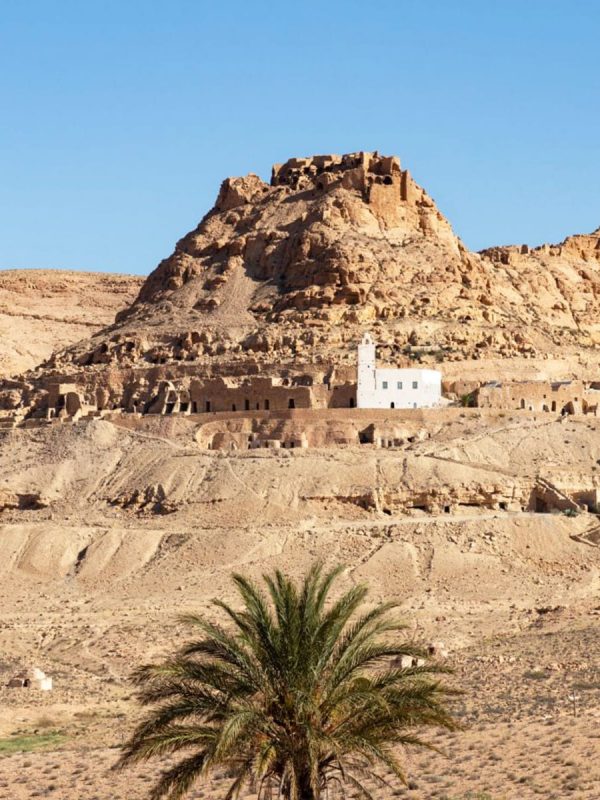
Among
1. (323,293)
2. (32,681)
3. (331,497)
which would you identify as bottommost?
(32,681)

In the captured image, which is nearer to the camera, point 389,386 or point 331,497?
point 331,497

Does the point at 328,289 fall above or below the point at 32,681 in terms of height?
above

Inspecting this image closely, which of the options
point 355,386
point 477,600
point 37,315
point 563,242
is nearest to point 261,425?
point 355,386

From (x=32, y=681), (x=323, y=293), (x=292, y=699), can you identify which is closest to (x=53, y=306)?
(x=323, y=293)

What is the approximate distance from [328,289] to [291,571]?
2811 centimetres

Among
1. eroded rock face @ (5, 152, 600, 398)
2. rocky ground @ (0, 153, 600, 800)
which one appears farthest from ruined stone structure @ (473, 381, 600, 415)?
eroded rock face @ (5, 152, 600, 398)

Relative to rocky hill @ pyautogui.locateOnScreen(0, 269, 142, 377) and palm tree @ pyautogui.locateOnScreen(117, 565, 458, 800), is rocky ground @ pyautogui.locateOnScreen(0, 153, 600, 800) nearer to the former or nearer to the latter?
palm tree @ pyautogui.locateOnScreen(117, 565, 458, 800)

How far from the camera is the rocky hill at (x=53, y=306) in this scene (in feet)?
394

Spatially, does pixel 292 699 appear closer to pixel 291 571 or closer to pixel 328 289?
pixel 291 571

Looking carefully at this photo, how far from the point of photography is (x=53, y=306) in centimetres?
13588

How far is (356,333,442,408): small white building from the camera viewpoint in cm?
5916

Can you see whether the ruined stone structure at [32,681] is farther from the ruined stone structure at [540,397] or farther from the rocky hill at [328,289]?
the rocky hill at [328,289]

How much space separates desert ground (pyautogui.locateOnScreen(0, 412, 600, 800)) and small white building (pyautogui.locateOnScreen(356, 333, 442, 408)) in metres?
2.75

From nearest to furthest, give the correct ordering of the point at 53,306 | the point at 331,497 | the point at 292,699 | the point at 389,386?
the point at 292,699 → the point at 331,497 → the point at 389,386 → the point at 53,306
